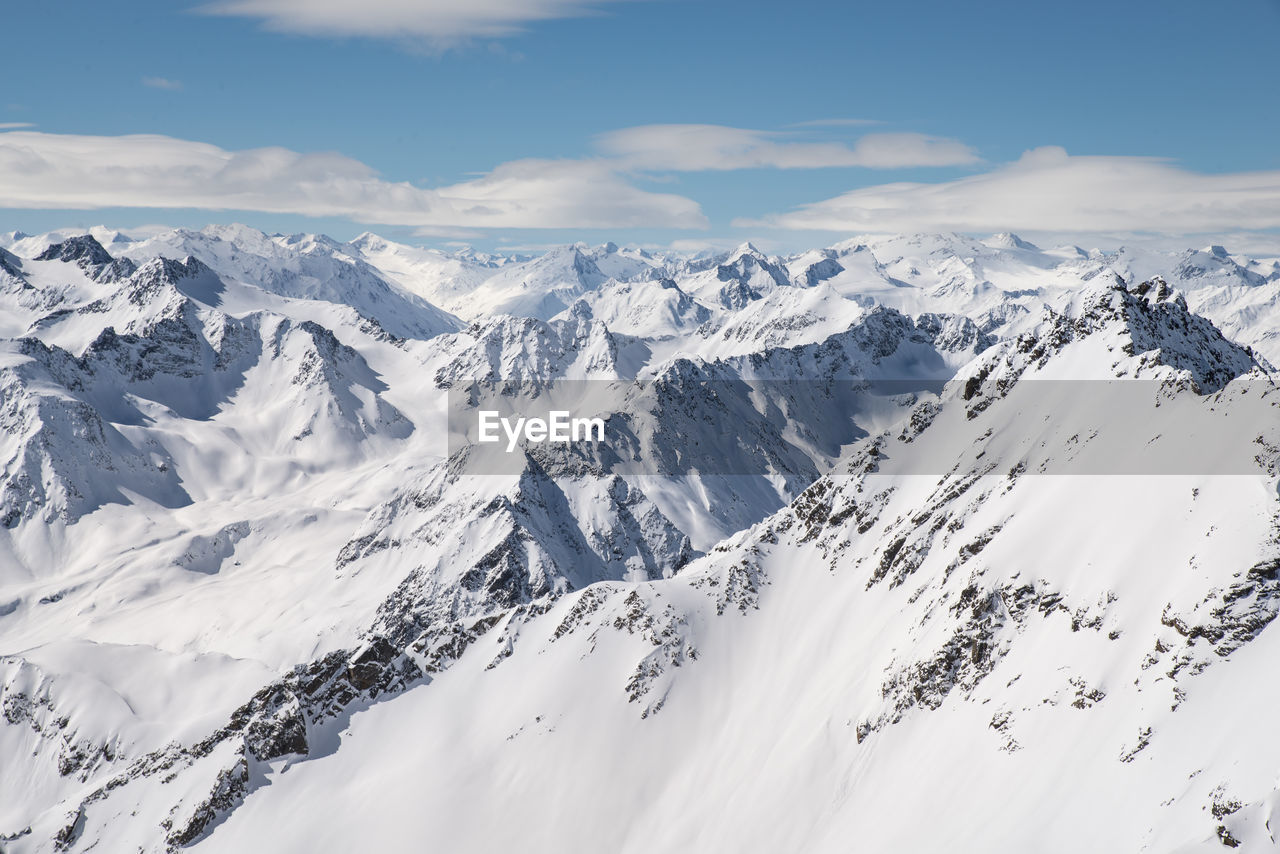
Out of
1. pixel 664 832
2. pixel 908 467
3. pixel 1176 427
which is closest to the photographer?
pixel 1176 427

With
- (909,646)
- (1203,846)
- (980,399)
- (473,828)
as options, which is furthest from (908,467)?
(1203,846)

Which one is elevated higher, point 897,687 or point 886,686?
point 897,687

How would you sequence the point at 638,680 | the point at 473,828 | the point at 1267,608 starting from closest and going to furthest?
1. the point at 1267,608
2. the point at 473,828
3. the point at 638,680

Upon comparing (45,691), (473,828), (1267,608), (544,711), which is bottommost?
(45,691)

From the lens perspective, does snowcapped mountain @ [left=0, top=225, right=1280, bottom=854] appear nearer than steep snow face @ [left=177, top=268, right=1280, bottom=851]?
No

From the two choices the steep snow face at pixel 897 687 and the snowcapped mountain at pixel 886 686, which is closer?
the steep snow face at pixel 897 687

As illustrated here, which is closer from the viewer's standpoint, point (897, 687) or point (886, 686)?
point (897, 687)

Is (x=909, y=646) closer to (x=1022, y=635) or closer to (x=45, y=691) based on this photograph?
(x=1022, y=635)

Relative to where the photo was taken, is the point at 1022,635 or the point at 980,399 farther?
the point at 980,399

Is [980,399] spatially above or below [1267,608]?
above
